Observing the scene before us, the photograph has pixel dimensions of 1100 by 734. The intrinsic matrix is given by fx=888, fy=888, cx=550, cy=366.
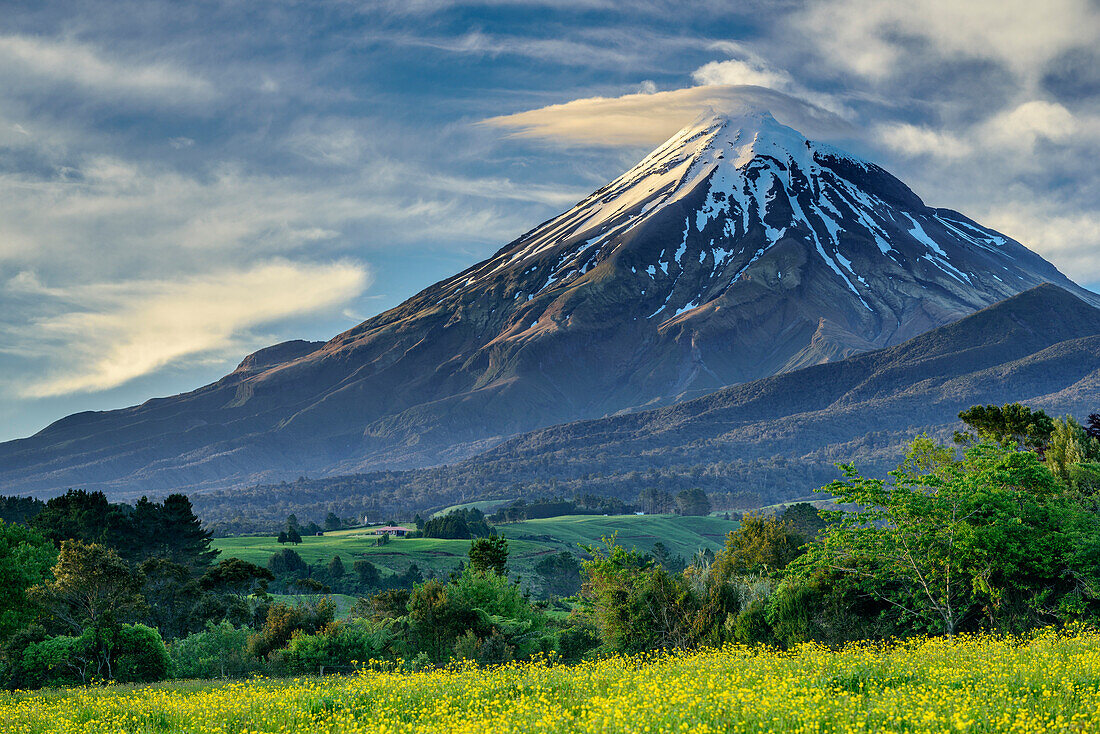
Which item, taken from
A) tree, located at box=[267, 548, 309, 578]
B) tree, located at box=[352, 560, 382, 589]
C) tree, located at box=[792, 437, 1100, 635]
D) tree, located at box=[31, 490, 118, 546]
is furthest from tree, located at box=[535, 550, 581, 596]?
tree, located at box=[792, 437, 1100, 635]

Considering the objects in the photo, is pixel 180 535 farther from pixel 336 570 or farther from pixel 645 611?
pixel 645 611

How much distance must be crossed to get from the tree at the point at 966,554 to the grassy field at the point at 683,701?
31.5 ft

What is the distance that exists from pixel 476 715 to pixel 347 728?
7.39 ft

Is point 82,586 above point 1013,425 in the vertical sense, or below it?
below

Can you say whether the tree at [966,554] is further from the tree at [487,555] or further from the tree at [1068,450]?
the tree at [487,555]

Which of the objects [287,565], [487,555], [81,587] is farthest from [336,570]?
[81,587]

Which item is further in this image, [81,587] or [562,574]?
[562,574]

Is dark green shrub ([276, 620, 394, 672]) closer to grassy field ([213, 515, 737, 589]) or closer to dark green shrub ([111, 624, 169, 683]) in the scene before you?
dark green shrub ([111, 624, 169, 683])

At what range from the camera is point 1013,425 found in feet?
191

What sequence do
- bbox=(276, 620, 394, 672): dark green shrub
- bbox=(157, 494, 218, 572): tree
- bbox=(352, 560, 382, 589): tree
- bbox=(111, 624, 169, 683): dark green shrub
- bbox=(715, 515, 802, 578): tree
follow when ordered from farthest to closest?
bbox=(352, 560, 382, 589): tree → bbox=(157, 494, 218, 572): tree → bbox=(715, 515, 802, 578): tree → bbox=(111, 624, 169, 683): dark green shrub → bbox=(276, 620, 394, 672): dark green shrub

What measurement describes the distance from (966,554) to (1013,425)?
31735 mm

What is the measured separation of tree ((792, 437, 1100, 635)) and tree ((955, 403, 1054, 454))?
24534mm

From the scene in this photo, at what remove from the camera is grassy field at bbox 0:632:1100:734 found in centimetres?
1305

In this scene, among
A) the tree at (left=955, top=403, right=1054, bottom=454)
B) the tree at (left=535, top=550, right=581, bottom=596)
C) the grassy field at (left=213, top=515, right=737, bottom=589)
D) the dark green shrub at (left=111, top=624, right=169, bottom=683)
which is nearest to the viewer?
the dark green shrub at (left=111, top=624, right=169, bottom=683)
